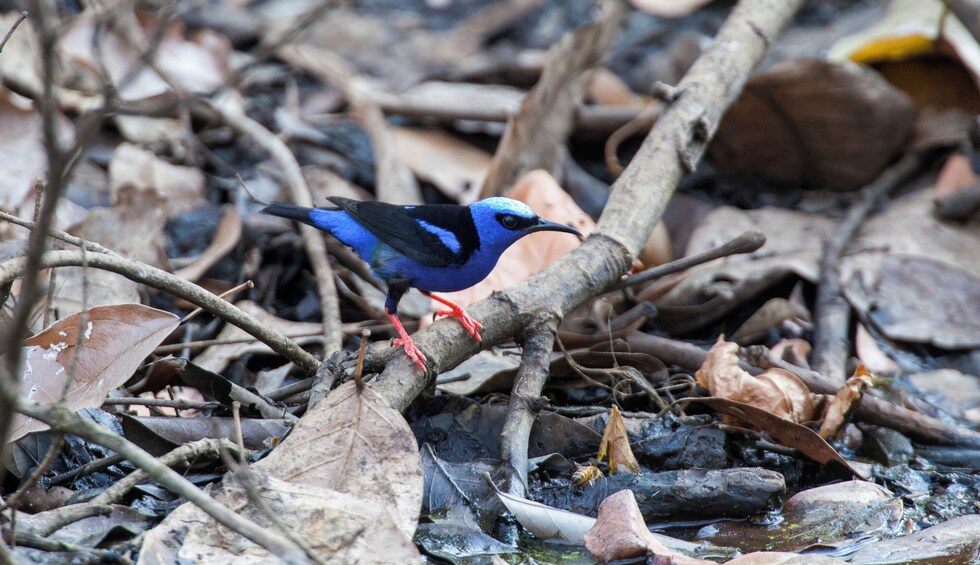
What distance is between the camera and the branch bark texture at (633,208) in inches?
143

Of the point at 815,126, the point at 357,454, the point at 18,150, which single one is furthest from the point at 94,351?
the point at 815,126

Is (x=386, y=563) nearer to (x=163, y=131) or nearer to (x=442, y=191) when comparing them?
(x=442, y=191)

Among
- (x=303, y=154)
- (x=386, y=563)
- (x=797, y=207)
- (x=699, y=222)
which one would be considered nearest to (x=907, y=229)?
(x=797, y=207)

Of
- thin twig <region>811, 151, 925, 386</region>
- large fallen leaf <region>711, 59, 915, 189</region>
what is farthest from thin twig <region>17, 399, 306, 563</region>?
large fallen leaf <region>711, 59, 915, 189</region>

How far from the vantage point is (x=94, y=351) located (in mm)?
3299

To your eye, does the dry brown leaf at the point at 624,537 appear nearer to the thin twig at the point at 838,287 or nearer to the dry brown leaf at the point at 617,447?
the dry brown leaf at the point at 617,447

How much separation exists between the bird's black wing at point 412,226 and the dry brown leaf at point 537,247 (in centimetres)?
43

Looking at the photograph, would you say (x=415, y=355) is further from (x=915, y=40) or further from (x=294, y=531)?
(x=915, y=40)

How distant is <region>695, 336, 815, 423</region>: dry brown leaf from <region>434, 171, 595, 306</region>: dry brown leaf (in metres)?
1.00

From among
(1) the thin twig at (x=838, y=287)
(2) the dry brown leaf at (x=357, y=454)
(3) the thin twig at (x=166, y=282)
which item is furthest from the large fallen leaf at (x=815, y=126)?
(2) the dry brown leaf at (x=357, y=454)

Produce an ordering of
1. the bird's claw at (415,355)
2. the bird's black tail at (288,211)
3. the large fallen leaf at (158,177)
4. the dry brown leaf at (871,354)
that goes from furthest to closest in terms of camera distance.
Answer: the large fallen leaf at (158,177) < the dry brown leaf at (871,354) < the bird's black tail at (288,211) < the bird's claw at (415,355)

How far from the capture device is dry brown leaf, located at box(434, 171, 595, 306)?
15.7 ft

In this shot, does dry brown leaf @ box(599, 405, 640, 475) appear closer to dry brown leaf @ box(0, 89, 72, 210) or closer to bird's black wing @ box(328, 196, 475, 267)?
bird's black wing @ box(328, 196, 475, 267)

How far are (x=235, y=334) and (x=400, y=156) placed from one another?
2.18m
